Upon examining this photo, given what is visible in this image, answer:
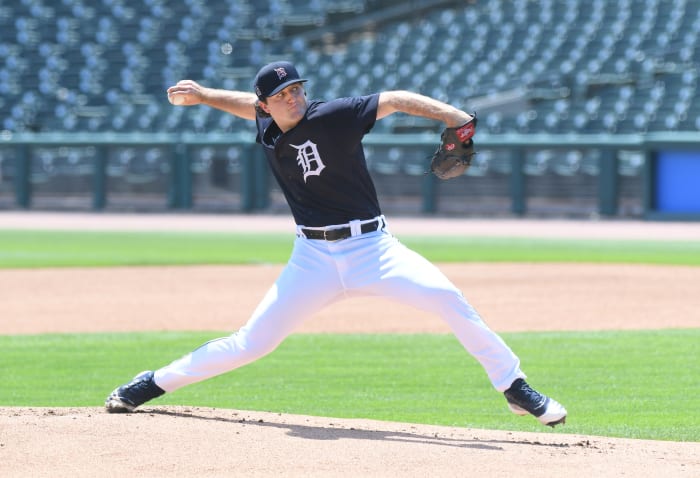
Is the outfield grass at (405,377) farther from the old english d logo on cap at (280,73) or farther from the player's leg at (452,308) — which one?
the old english d logo on cap at (280,73)

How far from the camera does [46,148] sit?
88.9 feet

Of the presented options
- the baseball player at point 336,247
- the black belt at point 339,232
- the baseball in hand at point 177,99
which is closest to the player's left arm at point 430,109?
the baseball player at point 336,247

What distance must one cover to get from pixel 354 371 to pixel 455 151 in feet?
10.4

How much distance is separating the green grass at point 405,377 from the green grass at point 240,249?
6741mm

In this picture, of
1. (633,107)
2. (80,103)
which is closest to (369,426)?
(633,107)

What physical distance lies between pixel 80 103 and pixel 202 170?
5566 millimetres

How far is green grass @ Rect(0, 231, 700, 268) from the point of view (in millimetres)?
16953

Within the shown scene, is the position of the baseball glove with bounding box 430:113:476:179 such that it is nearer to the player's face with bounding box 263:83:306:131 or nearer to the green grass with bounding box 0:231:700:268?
the player's face with bounding box 263:83:306:131

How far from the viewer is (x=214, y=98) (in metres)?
6.43

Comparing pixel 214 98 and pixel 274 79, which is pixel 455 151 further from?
pixel 214 98

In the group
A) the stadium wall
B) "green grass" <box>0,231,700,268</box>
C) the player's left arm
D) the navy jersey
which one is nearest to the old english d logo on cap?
the navy jersey

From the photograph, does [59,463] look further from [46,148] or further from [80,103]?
[80,103]

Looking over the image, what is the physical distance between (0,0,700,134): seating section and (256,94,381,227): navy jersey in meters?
18.6

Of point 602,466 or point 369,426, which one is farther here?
point 369,426
